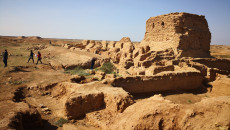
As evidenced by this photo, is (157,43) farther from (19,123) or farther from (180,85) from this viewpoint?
(19,123)

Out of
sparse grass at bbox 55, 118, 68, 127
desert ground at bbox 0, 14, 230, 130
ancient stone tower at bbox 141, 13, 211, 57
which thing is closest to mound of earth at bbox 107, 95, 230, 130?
desert ground at bbox 0, 14, 230, 130

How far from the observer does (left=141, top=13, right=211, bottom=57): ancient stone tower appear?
47.2 ft

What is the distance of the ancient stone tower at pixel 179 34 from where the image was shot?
14.4m

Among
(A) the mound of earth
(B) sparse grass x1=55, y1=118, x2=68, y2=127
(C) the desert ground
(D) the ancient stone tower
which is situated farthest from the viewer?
(D) the ancient stone tower

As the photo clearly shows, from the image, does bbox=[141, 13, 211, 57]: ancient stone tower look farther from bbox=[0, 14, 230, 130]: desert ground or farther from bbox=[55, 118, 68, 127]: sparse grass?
bbox=[55, 118, 68, 127]: sparse grass

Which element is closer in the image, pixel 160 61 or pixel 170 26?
pixel 160 61

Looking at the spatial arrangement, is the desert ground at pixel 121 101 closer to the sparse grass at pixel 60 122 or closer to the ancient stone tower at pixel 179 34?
the sparse grass at pixel 60 122

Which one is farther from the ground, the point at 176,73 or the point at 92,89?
the point at 176,73

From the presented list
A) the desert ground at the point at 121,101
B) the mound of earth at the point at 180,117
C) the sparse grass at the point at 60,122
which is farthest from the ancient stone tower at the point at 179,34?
the sparse grass at the point at 60,122

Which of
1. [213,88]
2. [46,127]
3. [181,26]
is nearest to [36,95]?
[46,127]

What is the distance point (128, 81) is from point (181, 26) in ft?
34.4

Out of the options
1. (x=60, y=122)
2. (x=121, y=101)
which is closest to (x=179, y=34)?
(x=121, y=101)

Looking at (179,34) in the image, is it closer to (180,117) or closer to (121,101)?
(121,101)

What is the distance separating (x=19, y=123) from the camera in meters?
4.07
